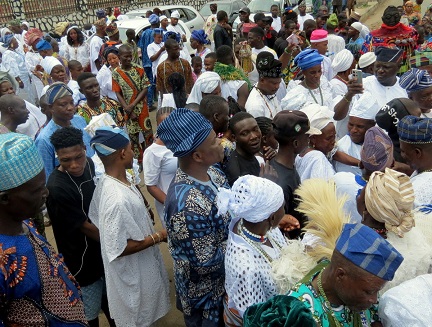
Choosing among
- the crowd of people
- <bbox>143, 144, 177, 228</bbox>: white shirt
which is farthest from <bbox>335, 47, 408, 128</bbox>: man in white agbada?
<bbox>143, 144, 177, 228</bbox>: white shirt

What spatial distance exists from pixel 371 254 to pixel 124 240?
170 cm

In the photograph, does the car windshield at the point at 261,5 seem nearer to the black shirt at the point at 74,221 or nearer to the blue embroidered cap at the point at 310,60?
the blue embroidered cap at the point at 310,60

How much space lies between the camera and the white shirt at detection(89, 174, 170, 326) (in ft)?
9.43

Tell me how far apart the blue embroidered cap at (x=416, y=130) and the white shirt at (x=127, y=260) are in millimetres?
1937

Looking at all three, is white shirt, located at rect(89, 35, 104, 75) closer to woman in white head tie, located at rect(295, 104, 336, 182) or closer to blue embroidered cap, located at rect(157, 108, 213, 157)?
woman in white head tie, located at rect(295, 104, 336, 182)

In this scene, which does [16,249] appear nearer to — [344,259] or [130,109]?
[344,259]

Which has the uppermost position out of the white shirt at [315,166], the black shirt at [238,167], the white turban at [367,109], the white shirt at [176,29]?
the white turban at [367,109]

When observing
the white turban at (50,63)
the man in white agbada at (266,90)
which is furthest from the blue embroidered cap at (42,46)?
the man in white agbada at (266,90)

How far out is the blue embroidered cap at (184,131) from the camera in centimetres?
267

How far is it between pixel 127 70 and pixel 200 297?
189 inches

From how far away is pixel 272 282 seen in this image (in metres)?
2.24

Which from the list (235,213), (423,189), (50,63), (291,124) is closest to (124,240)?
(235,213)

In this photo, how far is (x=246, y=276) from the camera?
7.28 ft

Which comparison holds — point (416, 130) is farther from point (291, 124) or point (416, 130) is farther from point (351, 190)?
point (291, 124)
